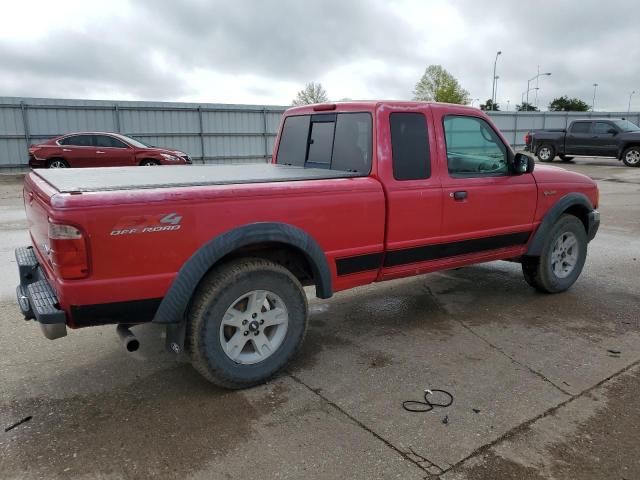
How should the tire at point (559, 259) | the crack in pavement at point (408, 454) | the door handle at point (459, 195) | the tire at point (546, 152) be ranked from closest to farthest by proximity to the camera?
the crack in pavement at point (408, 454), the door handle at point (459, 195), the tire at point (559, 259), the tire at point (546, 152)

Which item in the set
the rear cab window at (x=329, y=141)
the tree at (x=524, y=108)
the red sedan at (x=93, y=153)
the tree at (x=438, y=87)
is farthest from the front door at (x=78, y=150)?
the tree at (x=524, y=108)

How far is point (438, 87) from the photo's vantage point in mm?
63125

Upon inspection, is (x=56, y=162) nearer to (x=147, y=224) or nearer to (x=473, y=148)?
(x=473, y=148)

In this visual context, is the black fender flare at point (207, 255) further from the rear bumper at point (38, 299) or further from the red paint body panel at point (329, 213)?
the rear bumper at point (38, 299)

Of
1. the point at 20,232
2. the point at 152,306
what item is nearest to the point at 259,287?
the point at 152,306

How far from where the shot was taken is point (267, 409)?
323 cm

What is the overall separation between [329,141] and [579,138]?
2030 cm

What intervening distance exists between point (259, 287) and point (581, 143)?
2157 centimetres

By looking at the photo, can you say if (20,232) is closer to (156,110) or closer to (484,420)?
(484,420)

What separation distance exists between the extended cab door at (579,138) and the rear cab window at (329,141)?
19.8m

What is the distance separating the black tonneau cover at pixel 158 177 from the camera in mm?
3109

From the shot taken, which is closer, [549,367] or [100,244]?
[100,244]

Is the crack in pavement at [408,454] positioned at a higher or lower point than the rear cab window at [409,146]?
lower

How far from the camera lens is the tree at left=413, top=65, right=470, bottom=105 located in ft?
202
